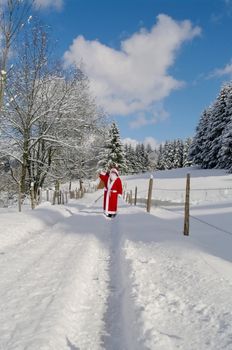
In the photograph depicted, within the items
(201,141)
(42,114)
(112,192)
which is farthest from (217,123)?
(112,192)

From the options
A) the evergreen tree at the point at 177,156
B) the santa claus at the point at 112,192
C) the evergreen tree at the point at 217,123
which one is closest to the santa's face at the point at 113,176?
the santa claus at the point at 112,192

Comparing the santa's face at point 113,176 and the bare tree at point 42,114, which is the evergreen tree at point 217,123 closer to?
the bare tree at point 42,114

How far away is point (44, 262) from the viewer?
6.21m

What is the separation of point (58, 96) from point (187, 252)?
18.1 metres

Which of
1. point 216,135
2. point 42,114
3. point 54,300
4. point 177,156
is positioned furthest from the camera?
point 177,156

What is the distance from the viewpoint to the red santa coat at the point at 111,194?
43.1ft

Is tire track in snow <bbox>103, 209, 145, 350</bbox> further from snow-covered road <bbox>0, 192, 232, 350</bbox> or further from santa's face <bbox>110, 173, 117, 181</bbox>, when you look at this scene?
santa's face <bbox>110, 173, 117, 181</bbox>

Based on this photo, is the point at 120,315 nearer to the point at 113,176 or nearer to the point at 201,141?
the point at 113,176

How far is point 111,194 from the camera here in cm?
1316

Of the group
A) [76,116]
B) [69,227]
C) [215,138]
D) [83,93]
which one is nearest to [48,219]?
[69,227]

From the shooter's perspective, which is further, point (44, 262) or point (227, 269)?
point (44, 262)

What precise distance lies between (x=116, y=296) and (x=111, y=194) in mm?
8656

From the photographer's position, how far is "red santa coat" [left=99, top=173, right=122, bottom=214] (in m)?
13.1

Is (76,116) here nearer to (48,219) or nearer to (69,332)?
(48,219)
